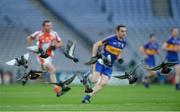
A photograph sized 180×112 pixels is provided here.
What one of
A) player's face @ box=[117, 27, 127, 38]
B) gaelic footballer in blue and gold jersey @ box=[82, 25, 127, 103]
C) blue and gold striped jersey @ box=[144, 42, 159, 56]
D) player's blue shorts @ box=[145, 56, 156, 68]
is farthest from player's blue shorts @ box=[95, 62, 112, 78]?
blue and gold striped jersey @ box=[144, 42, 159, 56]

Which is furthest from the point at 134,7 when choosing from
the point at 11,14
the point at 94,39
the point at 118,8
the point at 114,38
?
the point at 114,38

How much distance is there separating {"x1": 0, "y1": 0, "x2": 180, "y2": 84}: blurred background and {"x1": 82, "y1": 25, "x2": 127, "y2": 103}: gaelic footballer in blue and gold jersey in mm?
15062

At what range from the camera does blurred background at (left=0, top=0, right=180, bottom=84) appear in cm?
3453

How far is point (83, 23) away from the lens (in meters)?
36.4

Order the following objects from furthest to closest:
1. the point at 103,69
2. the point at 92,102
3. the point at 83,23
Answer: the point at 83,23 → the point at 103,69 → the point at 92,102

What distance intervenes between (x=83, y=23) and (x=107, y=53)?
18676 millimetres

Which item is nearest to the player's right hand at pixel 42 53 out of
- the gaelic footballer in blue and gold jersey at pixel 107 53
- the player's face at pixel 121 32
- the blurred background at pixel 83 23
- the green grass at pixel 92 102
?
the green grass at pixel 92 102

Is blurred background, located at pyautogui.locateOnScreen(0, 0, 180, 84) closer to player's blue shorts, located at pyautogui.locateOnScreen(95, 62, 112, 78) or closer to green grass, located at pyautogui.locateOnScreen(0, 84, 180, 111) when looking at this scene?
green grass, located at pyautogui.locateOnScreen(0, 84, 180, 111)

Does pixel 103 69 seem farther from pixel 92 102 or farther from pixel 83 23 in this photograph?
pixel 83 23

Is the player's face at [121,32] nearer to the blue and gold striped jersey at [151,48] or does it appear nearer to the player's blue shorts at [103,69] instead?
the player's blue shorts at [103,69]

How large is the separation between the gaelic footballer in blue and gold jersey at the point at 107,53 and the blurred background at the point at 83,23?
15062 mm

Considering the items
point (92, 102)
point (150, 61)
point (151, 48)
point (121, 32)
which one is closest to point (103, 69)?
point (92, 102)

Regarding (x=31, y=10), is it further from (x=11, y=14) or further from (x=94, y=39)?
(x=94, y=39)

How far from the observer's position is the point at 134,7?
38188 millimetres
